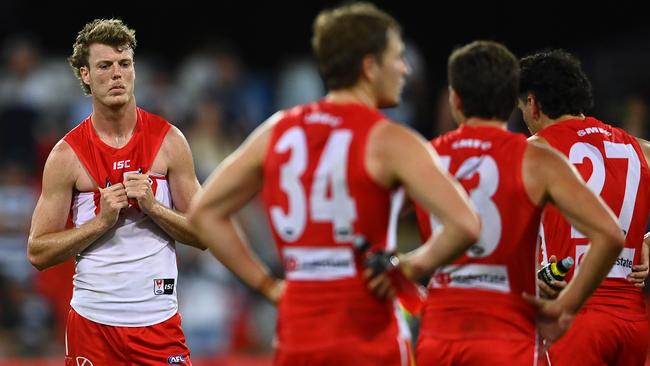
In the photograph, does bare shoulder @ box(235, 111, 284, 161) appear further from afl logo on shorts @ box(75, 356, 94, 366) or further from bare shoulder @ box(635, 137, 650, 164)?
bare shoulder @ box(635, 137, 650, 164)

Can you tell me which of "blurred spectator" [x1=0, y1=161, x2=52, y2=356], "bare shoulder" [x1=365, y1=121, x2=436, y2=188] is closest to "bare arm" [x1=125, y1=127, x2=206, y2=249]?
"bare shoulder" [x1=365, y1=121, x2=436, y2=188]

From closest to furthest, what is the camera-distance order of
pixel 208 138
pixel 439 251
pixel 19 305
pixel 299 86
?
pixel 439 251 < pixel 19 305 < pixel 208 138 < pixel 299 86

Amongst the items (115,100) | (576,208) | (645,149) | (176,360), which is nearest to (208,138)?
(115,100)

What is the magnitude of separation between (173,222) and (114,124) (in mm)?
689

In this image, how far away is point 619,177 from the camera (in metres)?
6.30

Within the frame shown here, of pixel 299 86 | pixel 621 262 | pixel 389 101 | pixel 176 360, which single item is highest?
pixel 389 101

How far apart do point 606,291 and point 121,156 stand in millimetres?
2778

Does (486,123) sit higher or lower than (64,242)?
higher

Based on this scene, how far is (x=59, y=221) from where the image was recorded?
6.38 m

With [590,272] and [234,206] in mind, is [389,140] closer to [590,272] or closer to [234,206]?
[234,206]

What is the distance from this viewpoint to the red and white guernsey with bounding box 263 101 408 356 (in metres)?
4.71

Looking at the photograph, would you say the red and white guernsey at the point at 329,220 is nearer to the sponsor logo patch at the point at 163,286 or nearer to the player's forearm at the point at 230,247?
the player's forearm at the point at 230,247

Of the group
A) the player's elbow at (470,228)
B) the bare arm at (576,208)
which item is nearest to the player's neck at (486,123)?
the bare arm at (576,208)

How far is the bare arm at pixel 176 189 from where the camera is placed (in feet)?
20.6
